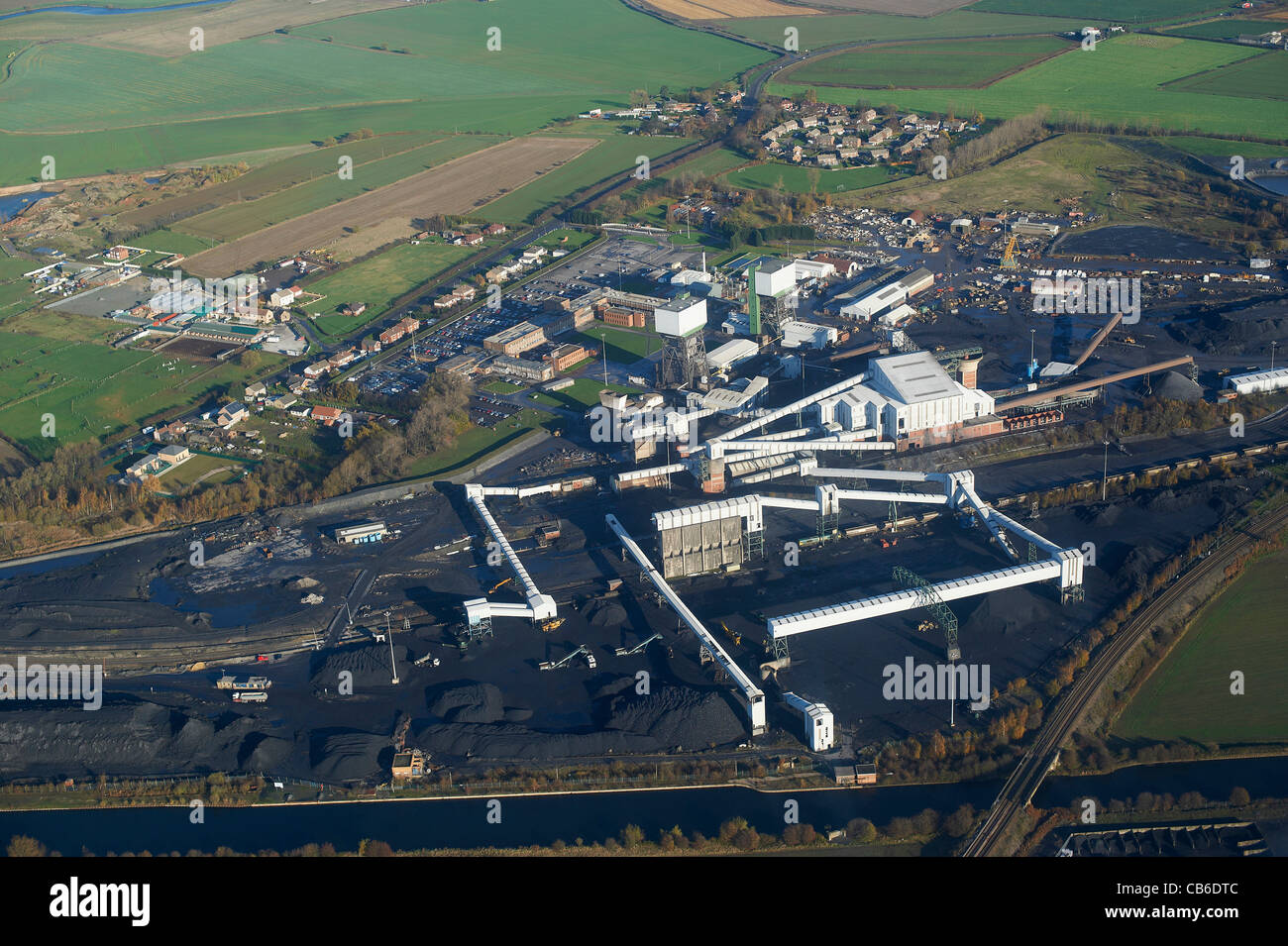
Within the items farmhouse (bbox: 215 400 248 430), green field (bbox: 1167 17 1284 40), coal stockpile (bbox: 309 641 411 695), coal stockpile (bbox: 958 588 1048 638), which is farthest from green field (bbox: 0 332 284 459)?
green field (bbox: 1167 17 1284 40)

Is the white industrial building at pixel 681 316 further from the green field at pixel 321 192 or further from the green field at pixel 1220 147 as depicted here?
the green field at pixel 1220 147

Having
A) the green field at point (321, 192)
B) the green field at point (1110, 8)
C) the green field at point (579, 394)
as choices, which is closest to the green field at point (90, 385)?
the green field at point (579, 394)

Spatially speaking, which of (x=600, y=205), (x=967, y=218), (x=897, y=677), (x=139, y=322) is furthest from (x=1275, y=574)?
(x=139, y=322)

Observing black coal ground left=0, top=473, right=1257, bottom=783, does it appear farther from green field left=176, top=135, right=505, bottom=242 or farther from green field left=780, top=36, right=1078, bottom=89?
green field left=780, top=36, right=1078, bottom=89

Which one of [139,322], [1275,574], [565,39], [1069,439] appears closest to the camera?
[1275,574]

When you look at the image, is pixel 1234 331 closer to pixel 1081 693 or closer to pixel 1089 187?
pixel 1089 187

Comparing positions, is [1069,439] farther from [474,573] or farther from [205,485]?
[205,485]
